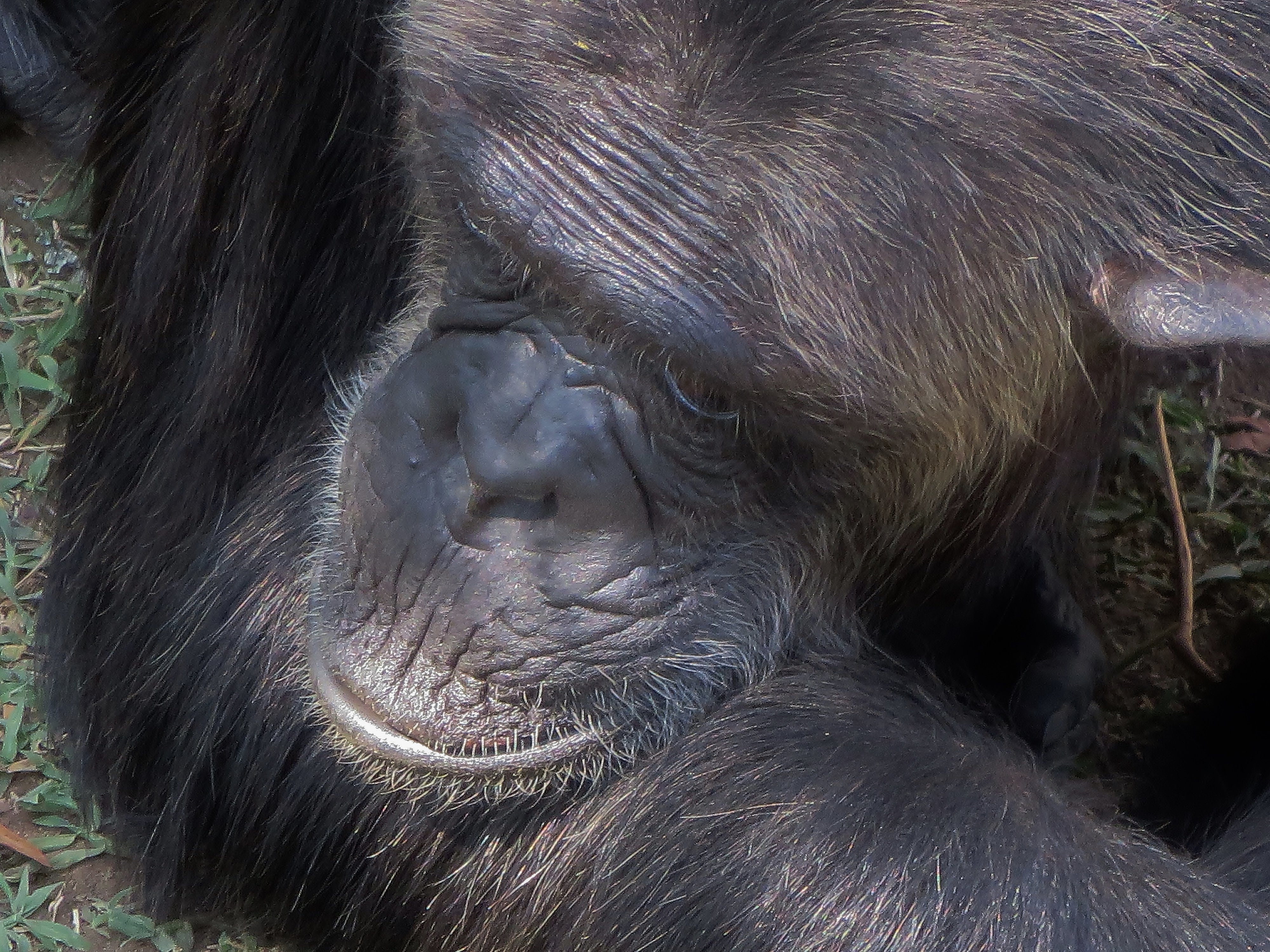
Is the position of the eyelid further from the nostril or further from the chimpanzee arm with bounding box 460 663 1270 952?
the chimpanzee arm with bounding box 460 663 1270 952

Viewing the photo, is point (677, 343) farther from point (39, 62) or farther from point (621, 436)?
point (39, 62)

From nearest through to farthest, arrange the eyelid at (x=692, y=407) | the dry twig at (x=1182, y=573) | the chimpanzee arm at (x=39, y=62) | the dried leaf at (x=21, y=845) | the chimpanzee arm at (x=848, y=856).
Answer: the eyelid at (x=692, y=407) → the chimpanzee arm at (x=848, y=856) → the dried leaf at (x=21, y=845) → the dry twig at (x=1182, y=573) → the chimpanzee arm at (x=39, y=62)

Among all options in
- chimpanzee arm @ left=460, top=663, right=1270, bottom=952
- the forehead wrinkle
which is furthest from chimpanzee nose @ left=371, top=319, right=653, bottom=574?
chimpanzee arm @ left=460, top=663, right=1270, bottom=952

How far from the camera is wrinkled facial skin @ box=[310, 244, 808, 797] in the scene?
Answer: 204 centimetres

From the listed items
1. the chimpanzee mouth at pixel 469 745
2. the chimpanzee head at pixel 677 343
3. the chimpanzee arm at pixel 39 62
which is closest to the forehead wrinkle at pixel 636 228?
the chimpanzee head at pixel 677 343

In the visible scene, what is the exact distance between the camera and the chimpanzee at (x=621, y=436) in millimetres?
1880

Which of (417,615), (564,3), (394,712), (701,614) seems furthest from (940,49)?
(394,712)

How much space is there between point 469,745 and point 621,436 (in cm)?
52

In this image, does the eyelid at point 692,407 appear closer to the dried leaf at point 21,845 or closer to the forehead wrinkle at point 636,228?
the forehead wrinkle at point 636,228

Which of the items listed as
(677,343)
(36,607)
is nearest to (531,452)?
(677,343)

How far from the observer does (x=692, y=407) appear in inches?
79.5

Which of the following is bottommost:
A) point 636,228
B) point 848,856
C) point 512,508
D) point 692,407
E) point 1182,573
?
point 1182,573

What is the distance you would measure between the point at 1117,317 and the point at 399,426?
3.25 feet

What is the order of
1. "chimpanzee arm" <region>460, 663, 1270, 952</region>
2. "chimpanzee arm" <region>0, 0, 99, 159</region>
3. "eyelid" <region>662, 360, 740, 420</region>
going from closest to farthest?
"eyelid" <region>662, 360, 740, 420</region>, "chimpanzee arm" <region>460, 663, 1270, 952</region>, "chimpanzee arm" <region>0, 0, 99, 159</region>
